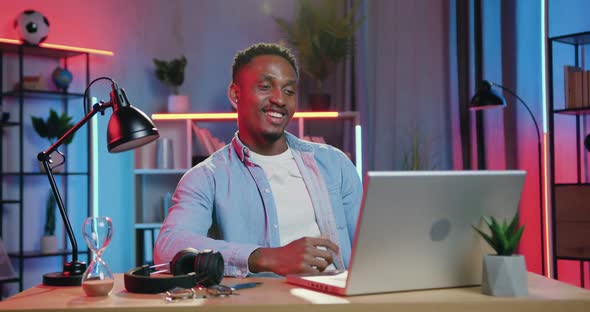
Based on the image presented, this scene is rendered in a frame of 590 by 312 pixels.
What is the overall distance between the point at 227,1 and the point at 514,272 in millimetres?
4530

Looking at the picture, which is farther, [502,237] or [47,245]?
[47,245]

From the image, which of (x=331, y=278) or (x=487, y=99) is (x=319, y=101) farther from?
(x=331, y=278)

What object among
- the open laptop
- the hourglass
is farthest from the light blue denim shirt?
the open laptop

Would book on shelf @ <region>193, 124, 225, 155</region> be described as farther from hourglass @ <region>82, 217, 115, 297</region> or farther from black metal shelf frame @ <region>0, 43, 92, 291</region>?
hourglass @ <region>82, 217, 115, 297</region>

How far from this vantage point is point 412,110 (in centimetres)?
499

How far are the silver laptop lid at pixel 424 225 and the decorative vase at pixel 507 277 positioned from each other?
8cm

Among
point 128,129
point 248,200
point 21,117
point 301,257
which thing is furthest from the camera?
point 21,117

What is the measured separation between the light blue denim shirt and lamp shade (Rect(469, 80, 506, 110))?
1670 millimetres

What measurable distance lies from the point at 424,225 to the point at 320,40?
3.83 metres

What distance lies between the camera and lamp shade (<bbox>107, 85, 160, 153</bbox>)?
6.15ft

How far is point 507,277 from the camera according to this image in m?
1.39

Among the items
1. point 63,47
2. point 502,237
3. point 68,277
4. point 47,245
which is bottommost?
point 47,245

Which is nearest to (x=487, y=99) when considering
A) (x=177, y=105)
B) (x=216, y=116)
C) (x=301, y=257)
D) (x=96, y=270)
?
(x=216, y=116)

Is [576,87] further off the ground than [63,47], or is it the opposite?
[63,47]
